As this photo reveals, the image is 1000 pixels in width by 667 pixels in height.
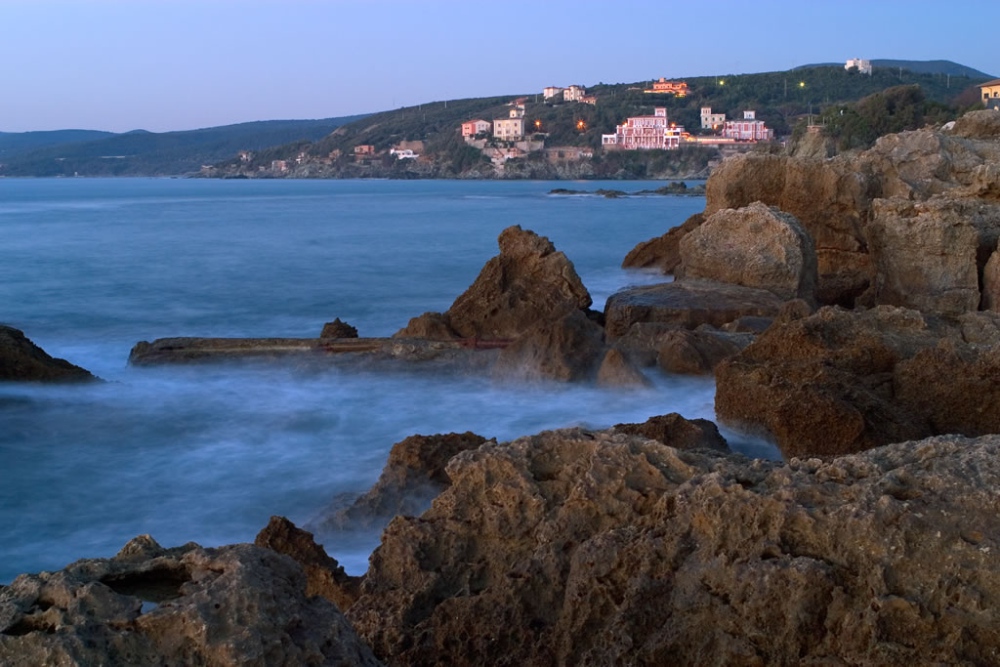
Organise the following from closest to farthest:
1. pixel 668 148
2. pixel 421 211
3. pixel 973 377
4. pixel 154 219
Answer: pixel 973 377 → pixel 154 219 → pixel 421 211 → pixel 668 148

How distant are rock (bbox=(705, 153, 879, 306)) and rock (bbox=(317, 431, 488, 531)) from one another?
7434mm

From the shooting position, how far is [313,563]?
385cm

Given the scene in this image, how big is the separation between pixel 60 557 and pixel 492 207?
49811mm

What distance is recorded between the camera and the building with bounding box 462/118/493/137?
420 ft

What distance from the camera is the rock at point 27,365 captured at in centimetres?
859

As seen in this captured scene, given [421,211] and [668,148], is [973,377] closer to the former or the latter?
[421,211]

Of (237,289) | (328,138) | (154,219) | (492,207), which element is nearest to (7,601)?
(237,289)

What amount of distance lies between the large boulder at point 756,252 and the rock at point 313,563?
21.7ft

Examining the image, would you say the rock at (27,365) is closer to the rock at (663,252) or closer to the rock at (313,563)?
the rock at (313,563)

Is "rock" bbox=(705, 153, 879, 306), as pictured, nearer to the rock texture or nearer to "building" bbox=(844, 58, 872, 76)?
the rock texture

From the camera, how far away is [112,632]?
193cm

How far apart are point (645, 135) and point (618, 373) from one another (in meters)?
110

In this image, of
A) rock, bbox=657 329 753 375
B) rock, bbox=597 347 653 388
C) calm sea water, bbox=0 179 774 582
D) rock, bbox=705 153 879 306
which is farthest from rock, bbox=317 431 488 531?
rock, bbox=705 153 879 306

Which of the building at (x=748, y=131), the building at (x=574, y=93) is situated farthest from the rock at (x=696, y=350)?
the building at (x=574, y=93)
